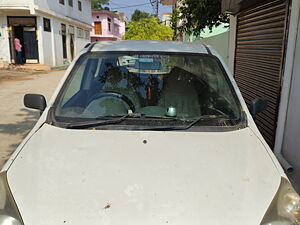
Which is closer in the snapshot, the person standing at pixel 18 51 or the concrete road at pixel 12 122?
the concrete road at pixel 12 122

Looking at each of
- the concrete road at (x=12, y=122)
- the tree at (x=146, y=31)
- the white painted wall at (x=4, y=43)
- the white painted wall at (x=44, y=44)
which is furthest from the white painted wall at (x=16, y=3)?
the concrete road at (x=12, y=122)

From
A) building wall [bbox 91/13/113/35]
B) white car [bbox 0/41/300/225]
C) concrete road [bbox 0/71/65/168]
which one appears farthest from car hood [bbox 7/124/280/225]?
building wall [bbox 91/13/113/35]

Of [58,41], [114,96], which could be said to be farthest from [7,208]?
[58,41]

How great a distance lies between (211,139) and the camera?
2.17 meters

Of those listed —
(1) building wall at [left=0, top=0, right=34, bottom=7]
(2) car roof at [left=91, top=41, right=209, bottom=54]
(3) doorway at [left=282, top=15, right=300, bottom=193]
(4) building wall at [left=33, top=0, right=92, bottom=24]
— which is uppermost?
(4) building wall at [left=33, top=0, right=92, bottom=24]

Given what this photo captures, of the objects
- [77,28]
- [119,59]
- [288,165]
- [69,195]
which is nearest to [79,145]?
[69,195]

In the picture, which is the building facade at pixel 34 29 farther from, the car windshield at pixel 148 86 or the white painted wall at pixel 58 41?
the car windshield at pixel 148 86

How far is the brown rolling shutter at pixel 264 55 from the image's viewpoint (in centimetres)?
473

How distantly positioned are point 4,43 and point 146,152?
74.3 feet

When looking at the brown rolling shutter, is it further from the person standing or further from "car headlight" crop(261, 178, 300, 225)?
the person standing

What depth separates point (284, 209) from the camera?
5.44ft

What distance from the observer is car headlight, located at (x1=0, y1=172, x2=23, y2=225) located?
60.2 inches

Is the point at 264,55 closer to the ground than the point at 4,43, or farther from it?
closer to the ground

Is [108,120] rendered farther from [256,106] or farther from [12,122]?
[12,122]
